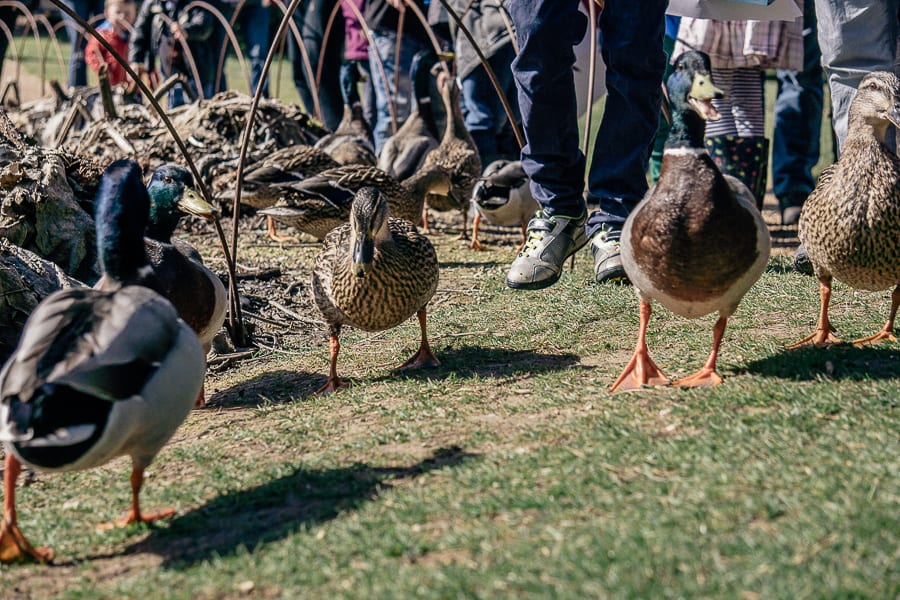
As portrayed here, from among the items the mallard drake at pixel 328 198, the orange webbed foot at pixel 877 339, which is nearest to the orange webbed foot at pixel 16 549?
the orange webbed foot at pixel 877 339

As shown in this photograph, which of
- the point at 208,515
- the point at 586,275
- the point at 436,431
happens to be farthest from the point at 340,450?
the point at 586,275

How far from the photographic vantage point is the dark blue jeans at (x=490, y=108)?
27.7ft

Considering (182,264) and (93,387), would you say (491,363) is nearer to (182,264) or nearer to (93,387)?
(182,264)

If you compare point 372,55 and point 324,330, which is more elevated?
point 372,55

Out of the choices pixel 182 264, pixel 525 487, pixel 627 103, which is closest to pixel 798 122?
pixel 627 103

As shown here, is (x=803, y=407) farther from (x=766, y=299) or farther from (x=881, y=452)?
(x=766, y=299)

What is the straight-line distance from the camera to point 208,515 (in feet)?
10.0

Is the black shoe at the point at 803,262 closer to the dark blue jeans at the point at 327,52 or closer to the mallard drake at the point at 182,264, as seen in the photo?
the mallard drake at the point at 182,264

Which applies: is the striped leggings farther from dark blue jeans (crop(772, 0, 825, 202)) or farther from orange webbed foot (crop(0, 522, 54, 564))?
orange webbed foot (crop(0, 522, 54, 564))

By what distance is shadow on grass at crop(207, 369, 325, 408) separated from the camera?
437 cm

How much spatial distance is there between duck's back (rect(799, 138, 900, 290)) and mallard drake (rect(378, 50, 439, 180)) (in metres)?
4.76

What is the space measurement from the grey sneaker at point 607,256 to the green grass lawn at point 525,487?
0.89 meters

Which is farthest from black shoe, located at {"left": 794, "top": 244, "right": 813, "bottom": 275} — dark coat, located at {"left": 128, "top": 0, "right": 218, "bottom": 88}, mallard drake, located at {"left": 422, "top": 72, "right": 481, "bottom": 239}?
dark coat, located at {"left": 128, "top": 0, "right": 218, "bottom": 88}

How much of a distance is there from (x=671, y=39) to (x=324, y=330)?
12.4ft
